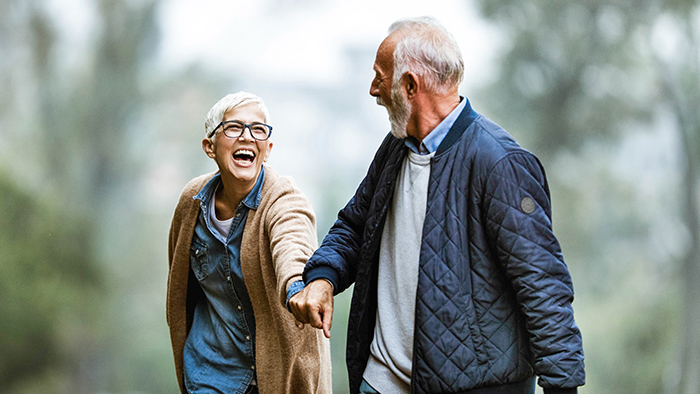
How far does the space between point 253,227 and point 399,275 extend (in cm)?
71

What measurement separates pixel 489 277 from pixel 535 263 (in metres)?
0.13

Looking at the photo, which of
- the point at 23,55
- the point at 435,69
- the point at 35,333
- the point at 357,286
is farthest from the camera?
the point at 23,55

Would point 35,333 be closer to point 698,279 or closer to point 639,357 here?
point 639,357

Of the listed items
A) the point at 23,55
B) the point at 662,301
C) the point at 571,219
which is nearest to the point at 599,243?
the point at 571,219

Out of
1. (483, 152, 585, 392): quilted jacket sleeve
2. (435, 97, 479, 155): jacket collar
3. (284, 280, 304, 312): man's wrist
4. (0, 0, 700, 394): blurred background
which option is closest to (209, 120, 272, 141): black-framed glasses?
(284, 280, 304, 312): man's wrist

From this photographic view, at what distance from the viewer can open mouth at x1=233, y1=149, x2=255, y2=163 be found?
2.34m

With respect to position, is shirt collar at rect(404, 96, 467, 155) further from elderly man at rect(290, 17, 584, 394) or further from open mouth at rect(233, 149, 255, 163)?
open mouth at rect(233, 149, 255, 163)

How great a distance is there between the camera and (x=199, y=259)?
7.88 feet

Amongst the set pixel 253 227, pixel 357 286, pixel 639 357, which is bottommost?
pixel 639 357

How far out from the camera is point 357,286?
182 centimetres

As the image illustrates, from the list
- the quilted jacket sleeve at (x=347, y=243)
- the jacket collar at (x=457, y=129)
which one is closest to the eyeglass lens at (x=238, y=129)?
the quilted jacket sleeve at (x=347, y=243)

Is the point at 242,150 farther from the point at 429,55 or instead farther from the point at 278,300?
the point at 429,55

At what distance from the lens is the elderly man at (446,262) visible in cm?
152

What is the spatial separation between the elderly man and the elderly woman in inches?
15.2
